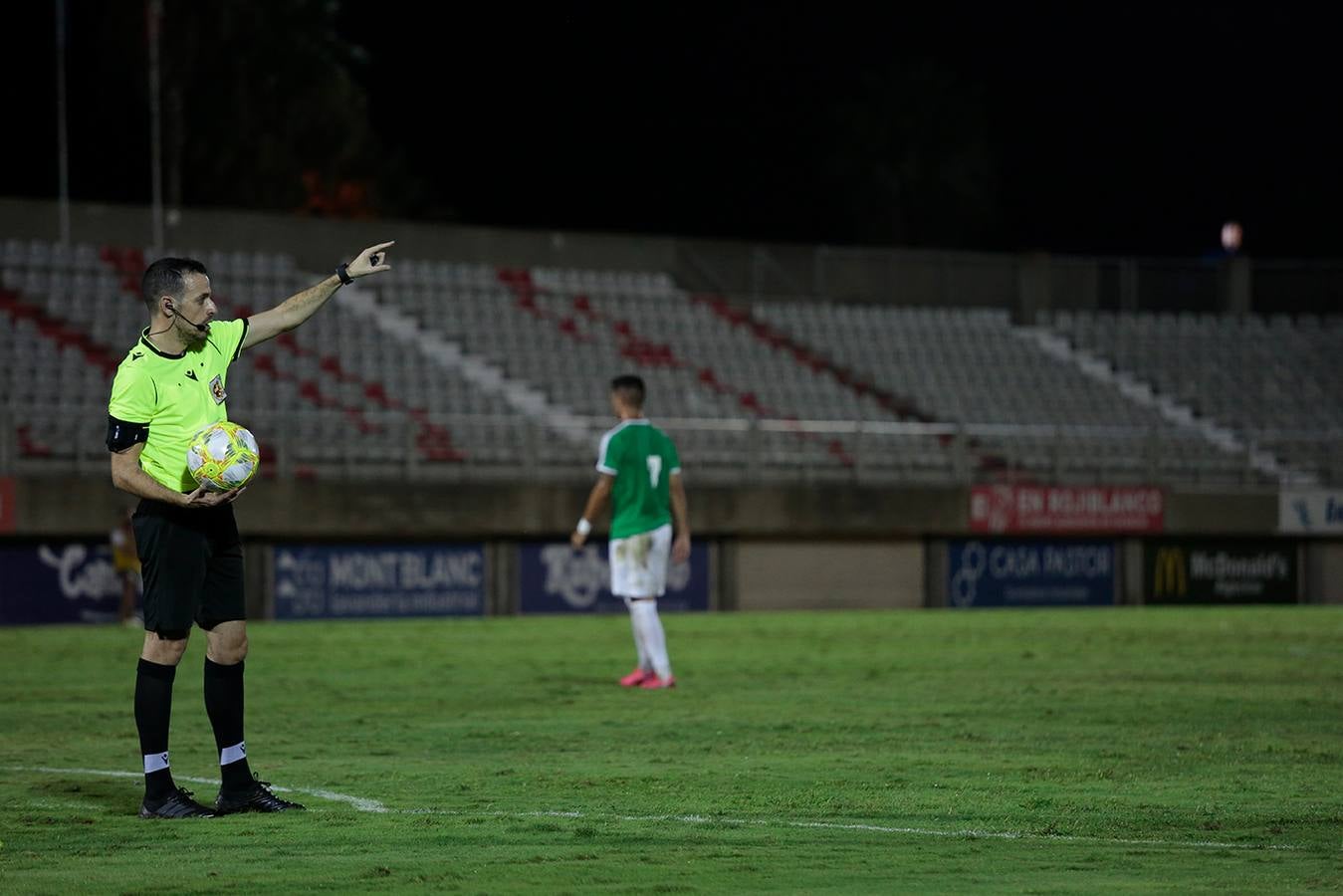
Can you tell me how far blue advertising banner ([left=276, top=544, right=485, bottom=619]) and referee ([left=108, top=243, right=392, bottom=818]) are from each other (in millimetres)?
19157

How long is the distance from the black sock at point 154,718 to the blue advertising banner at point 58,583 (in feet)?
60.6

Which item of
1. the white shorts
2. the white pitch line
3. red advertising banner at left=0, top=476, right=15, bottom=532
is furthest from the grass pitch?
red advertising banner at left=0, top=476, right=15, bottom=532

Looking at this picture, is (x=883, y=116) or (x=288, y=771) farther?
(x=883, y=116)

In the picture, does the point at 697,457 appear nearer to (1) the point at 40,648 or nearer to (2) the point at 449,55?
(1) the point at 40,648

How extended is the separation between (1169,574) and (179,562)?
27.7 meters

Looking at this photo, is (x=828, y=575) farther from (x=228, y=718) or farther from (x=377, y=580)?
(x=228, y=718)

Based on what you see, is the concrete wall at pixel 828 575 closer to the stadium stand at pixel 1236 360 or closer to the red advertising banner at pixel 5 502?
the stadium stand at pixel 1236 360

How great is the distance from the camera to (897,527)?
32125mm

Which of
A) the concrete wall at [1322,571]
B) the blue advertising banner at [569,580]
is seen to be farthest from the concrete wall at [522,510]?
the concrete wall at [1322,571]

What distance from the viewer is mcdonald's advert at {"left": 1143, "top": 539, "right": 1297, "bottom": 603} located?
3416 centimetres

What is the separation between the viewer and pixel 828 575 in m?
32.0

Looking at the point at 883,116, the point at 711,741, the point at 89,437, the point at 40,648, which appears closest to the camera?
the point at 711,741

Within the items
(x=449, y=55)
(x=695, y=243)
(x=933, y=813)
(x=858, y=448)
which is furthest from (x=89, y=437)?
(x=449, y=55)

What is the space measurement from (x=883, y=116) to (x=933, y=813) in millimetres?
63858
